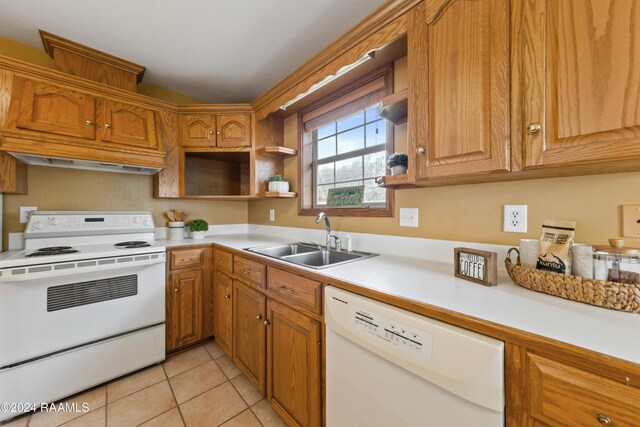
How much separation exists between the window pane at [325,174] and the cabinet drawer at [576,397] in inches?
71.2

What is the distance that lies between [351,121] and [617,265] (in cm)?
170

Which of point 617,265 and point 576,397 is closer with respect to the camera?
point 576,397

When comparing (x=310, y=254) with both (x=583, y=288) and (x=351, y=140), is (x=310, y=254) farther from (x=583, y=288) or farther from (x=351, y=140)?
(x=583, y=288)

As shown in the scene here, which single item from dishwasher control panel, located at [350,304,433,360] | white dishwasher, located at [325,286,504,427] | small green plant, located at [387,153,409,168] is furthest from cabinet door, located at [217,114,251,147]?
dishwasher control panel, located at [350,304,433,360]

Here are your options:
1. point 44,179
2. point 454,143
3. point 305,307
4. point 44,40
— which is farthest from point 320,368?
point 44,40

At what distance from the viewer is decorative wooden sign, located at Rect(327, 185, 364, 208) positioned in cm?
186

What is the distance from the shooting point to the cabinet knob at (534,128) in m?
0.80

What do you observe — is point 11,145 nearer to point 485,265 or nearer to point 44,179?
point 44,179

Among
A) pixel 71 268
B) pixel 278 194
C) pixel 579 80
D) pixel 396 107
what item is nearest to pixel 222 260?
pixel 278 194

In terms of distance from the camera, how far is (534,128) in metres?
0.81

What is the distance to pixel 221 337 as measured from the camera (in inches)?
79.7

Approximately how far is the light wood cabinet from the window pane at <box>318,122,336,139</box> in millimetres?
1449

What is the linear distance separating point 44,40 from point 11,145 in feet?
2.96

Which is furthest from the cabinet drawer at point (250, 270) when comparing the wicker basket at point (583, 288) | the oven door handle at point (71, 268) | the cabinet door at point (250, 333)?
the wicker basket at point (583, 288)
